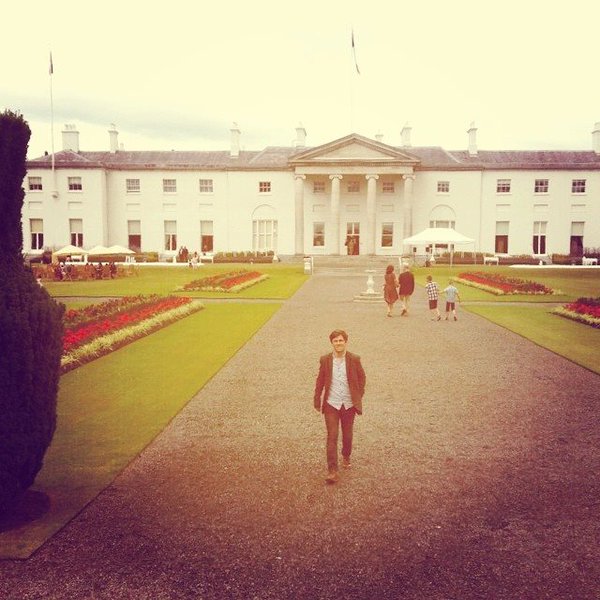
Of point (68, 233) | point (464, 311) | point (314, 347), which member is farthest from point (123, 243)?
point (314, 347)

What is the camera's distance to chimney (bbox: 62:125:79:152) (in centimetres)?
5931

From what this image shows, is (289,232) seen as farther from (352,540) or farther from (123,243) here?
(352,540)

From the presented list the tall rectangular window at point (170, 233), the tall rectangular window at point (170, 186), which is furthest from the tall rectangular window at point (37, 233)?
the tall rectangular window at point (170, 186)

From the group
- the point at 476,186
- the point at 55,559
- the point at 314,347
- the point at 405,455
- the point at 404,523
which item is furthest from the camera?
the point at 476,186

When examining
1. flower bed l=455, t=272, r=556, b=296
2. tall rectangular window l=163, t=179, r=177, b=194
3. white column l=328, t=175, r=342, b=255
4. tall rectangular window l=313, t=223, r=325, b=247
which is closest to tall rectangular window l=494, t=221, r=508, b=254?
white column l=328, t=175, r=342, b=255

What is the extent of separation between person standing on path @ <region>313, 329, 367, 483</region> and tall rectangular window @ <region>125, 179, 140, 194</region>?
182ft

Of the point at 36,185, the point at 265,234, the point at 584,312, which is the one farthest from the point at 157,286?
the point at 36,185

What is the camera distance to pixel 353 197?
191ft

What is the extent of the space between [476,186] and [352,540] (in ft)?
183

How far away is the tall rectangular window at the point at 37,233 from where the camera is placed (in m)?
57.2

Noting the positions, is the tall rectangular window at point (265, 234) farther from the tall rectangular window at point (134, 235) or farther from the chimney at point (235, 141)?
the tall rectangular window at point (134, 235)

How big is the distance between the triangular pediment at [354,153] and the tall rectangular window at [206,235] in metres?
10.8

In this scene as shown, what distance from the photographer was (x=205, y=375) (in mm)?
11406

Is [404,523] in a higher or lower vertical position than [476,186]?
lower
